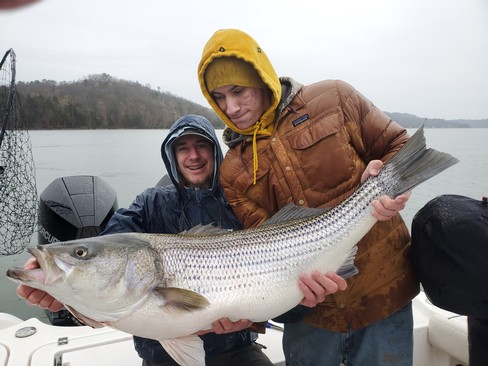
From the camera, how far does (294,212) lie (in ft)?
9.22

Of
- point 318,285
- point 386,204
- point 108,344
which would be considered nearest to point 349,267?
point 318,285

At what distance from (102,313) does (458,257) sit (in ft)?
7.42

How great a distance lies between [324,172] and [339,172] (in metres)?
0.11

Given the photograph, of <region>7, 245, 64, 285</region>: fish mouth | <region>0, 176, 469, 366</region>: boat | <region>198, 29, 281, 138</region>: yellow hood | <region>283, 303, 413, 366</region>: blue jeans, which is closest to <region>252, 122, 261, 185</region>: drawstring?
<region>198, 29, 281, 138</region>: yellow hood

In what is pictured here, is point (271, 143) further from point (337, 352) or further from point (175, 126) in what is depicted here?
point (337, 352)

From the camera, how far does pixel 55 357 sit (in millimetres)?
3559

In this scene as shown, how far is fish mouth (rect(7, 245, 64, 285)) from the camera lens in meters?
2.18

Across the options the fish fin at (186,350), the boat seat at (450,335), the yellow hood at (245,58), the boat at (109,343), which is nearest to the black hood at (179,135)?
the yellow hood at (245,58)

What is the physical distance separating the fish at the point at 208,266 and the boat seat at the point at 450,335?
1.79 meters

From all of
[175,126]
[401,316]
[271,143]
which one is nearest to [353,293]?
[401,316]

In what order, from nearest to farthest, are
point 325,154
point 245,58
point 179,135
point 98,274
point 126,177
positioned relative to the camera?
point 98,274 < point 325,154 < point 245,58 < point 179,135 < point 126,177

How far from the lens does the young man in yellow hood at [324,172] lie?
2.78m

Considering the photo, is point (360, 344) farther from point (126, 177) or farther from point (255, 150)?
point (126, 177)

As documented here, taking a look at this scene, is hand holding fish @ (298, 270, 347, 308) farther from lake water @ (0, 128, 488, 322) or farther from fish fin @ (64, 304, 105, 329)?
lake water @ (0, 128, 488, 322)
